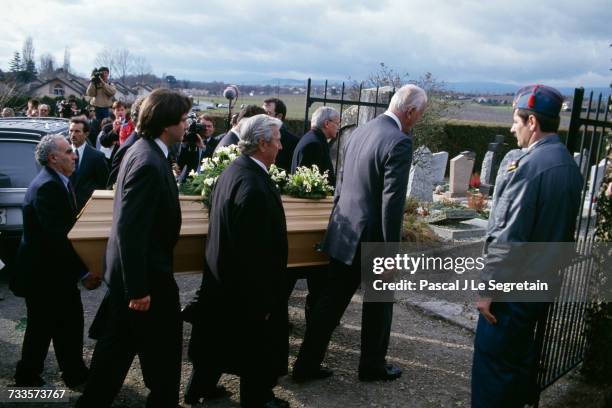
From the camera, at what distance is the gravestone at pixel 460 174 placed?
42.8ft

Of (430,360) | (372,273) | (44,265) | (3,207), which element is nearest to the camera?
(44,265)

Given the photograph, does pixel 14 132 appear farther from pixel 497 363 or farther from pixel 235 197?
pixel 497 363

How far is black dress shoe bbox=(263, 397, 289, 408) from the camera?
3538 millimetres

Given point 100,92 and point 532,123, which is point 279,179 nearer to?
point 532,123

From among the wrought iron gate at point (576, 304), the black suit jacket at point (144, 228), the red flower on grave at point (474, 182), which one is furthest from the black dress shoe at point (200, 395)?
the red flower on grave at point (474, 182)

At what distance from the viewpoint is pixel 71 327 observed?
3709 millimetres

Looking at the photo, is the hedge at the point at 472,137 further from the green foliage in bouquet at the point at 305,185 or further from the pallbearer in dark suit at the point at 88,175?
the green foliage in bouquet at the point at 305,185

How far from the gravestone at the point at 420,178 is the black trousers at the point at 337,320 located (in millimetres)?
7294

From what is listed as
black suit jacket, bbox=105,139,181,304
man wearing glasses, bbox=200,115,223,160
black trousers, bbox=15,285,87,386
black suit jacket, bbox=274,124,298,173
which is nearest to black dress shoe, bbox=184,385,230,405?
black trousers, bbox=15,285,87,386

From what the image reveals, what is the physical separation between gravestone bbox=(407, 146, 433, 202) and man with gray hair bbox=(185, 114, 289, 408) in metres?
7.98

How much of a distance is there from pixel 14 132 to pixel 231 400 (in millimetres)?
4290

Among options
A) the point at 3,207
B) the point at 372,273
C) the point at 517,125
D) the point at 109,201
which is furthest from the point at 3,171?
the point at 517,125

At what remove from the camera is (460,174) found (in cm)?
1312

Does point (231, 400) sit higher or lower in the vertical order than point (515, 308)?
lower
